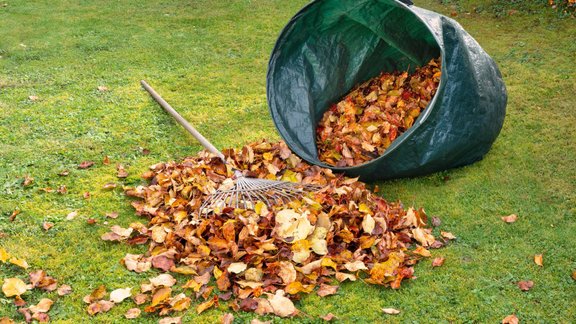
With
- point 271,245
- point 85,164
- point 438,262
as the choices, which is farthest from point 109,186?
point 438,262

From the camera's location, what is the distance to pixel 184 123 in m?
4.94

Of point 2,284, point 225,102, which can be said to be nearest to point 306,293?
point 2,284

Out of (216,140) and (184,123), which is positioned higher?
(184,123)

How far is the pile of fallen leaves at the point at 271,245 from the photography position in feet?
10.7

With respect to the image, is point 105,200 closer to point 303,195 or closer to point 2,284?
point 2,284

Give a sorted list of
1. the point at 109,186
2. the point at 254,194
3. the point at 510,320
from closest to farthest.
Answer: the point at 510,320
the point at 254,194
the point at 109,186

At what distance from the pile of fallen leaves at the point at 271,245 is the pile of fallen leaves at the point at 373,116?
0.44 metres

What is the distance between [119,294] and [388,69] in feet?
10.2

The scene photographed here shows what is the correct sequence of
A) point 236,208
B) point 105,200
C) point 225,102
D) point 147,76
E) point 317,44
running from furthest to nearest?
point 147,76, point 225,102, point 317,44, point 105,200, point 236,208

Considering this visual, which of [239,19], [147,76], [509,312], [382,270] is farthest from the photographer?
[239,19]

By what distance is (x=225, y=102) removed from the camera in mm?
5941

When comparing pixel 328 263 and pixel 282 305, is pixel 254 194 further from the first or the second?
pixel 282 305

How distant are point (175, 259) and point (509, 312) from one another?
1.86m

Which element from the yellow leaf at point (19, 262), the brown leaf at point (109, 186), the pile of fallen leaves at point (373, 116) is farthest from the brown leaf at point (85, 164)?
the pile of fallen leaves at point (373, 116)
